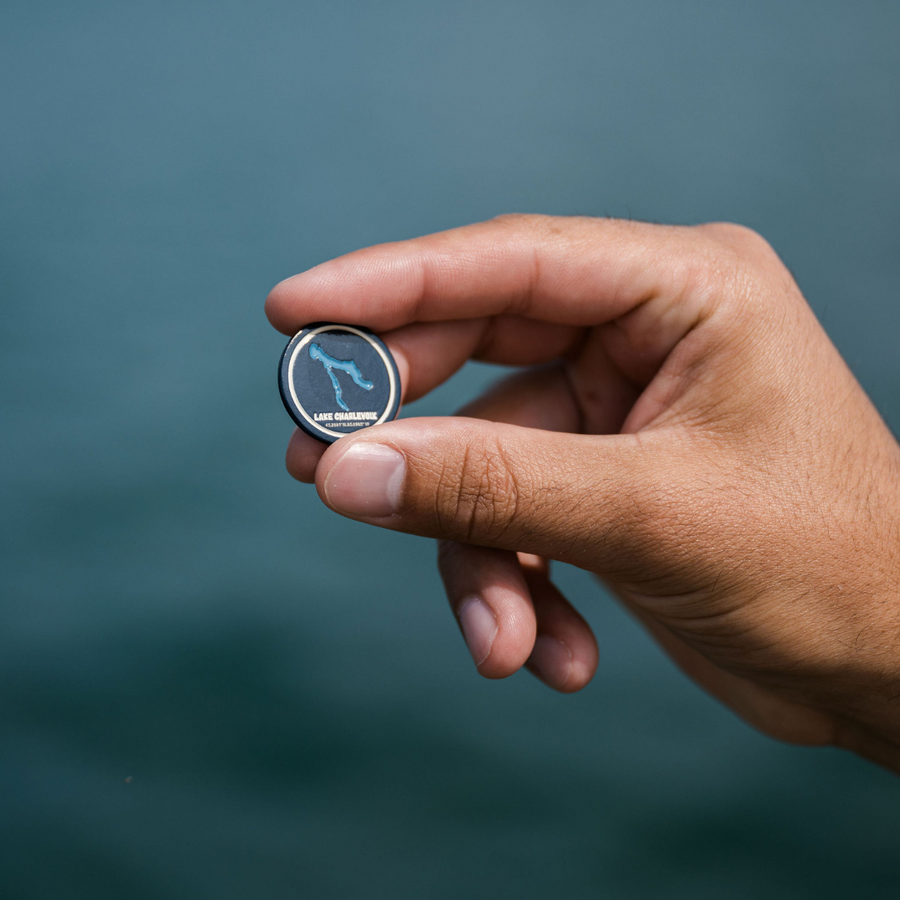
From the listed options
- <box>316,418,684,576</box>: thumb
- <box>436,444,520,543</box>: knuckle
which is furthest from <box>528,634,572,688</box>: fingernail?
<box>436,444,520,543</box>: knuckle

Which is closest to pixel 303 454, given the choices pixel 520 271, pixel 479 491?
pixel 479 491

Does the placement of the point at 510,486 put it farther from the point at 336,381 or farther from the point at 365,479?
the point at 336,381

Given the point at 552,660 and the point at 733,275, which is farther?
the point at 552,660

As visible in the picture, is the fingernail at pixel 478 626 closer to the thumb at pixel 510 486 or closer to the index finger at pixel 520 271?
the thumb at pixel 510 486

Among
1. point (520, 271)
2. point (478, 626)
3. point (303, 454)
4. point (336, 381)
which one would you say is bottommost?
point (478, 626)

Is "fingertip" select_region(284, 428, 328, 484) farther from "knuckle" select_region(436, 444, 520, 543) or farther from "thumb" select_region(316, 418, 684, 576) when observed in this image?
"knuckle" select_region(436, 444, 520, 543)

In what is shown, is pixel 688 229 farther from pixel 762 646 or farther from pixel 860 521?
pixel 762 646
